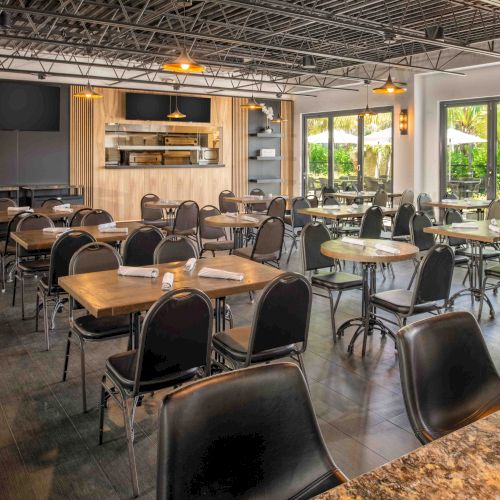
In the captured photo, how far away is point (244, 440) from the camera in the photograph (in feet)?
5.13

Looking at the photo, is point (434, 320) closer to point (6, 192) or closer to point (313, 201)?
point (313, 201)

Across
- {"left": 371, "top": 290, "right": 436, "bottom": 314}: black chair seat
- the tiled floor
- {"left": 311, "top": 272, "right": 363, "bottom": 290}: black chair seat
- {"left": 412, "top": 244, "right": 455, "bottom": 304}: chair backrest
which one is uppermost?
{"left": 412, "top": 244, "right": 455, "bottom": 304}: chair backrest

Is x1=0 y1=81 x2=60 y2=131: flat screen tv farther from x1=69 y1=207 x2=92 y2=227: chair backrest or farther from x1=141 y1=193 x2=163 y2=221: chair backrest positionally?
x1=69 y1=207 x2=92 y2=227: chair backrest

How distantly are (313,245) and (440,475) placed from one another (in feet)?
13.7

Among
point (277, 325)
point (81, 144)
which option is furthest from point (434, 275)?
point (81, 144)

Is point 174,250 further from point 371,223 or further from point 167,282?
point 371,223

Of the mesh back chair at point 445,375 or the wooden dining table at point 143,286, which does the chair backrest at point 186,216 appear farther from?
the mesh back chair at point 445,375

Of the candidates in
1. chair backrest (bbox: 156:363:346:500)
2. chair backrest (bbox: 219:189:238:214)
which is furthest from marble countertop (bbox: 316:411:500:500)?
chair backrest (bbox: 219:189:238:214)

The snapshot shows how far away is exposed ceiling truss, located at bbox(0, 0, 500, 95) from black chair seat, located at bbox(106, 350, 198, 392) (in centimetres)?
540

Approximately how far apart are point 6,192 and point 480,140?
34.3 ft

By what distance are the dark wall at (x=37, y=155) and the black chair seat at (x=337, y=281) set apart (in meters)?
9.67

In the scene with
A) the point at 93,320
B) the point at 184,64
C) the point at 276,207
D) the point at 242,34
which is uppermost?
the point at 242,34

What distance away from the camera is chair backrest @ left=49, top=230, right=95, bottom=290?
15.4 feet

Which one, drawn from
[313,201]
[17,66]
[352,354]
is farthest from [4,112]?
[352,354]
